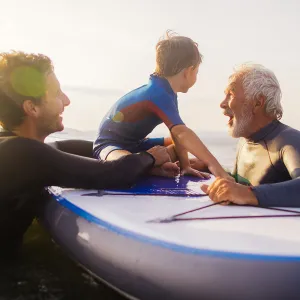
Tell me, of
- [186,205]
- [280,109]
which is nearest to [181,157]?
[280,109]

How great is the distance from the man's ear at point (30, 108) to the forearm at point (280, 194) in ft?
4.81

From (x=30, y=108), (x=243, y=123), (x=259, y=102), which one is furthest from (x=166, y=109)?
(x=30, y=108)

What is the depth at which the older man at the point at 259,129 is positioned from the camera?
114 inches

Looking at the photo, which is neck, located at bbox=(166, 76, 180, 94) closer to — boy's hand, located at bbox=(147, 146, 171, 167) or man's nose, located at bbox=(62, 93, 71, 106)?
boy's hand, located at bbox=(147, 146, 171, 167)

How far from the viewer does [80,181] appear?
2609 millimetres

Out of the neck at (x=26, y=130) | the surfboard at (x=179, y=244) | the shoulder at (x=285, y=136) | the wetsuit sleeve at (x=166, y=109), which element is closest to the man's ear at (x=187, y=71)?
the wetsuit sleeve at (x=166, y=109)

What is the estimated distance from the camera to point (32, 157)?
7.89 feet

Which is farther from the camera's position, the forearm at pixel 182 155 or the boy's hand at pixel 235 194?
the forearm at pixel 182 155

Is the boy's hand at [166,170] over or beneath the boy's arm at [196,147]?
beneath

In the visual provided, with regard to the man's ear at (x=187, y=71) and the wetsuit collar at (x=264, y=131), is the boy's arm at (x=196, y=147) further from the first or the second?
the man's ear at (x=187, y=71)

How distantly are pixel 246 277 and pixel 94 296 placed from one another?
0.95m

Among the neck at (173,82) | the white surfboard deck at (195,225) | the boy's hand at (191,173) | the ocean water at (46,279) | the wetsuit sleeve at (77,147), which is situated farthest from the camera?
the wetsuit sleeve at (77,147)

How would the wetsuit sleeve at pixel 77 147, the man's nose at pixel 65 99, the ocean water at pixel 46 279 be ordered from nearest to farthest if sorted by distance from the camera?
1. the ocean water at pixel 46 279
2. the man's nose at pixel 65 99
3. the wetsuit sleeve at pixel 77 147

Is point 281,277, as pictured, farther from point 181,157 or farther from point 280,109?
point 181,157
